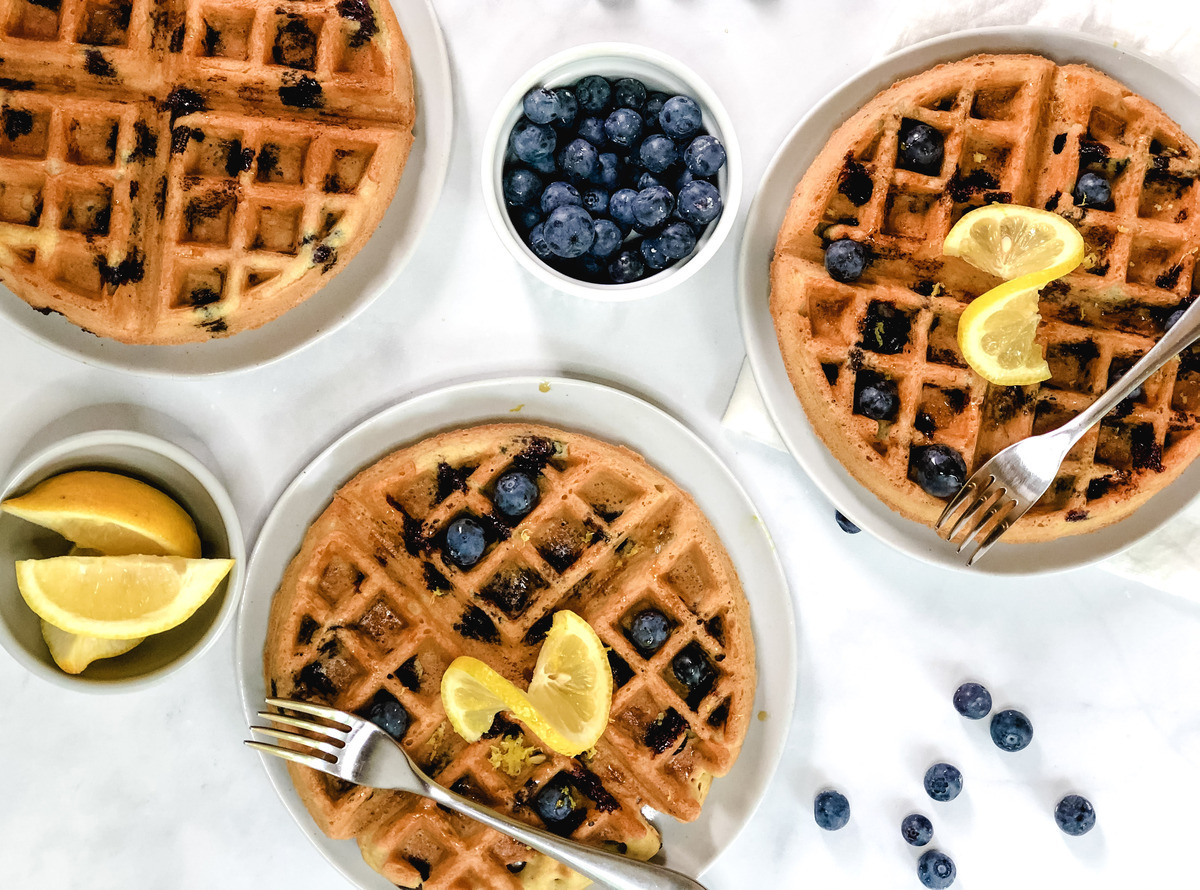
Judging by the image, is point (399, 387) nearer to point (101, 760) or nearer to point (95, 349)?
point (95, 349)

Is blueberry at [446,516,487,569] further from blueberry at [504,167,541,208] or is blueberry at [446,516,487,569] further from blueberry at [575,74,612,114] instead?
blueberry at [575,74,612,114]

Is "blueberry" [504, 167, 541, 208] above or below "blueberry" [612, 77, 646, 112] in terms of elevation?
below

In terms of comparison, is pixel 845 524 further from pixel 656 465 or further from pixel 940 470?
pixel 656 465

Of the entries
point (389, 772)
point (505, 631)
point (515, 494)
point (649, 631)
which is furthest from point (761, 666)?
point (389, 772)

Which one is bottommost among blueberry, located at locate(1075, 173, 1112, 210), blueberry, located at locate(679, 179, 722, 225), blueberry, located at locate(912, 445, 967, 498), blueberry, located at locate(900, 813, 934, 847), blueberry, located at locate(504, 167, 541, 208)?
blueberry, located at locate(900, 813, 934, 847)

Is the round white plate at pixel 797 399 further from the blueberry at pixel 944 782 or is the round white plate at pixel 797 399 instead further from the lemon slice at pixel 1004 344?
the blueberry at pixel 944 782

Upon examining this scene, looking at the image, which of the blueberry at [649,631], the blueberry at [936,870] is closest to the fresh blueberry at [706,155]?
the blueberry at [649,631]

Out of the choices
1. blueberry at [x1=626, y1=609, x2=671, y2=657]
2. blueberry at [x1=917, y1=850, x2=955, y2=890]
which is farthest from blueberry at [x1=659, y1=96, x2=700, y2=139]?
blueberry at [x1=917, y1=850, x2=955, y2=890]
